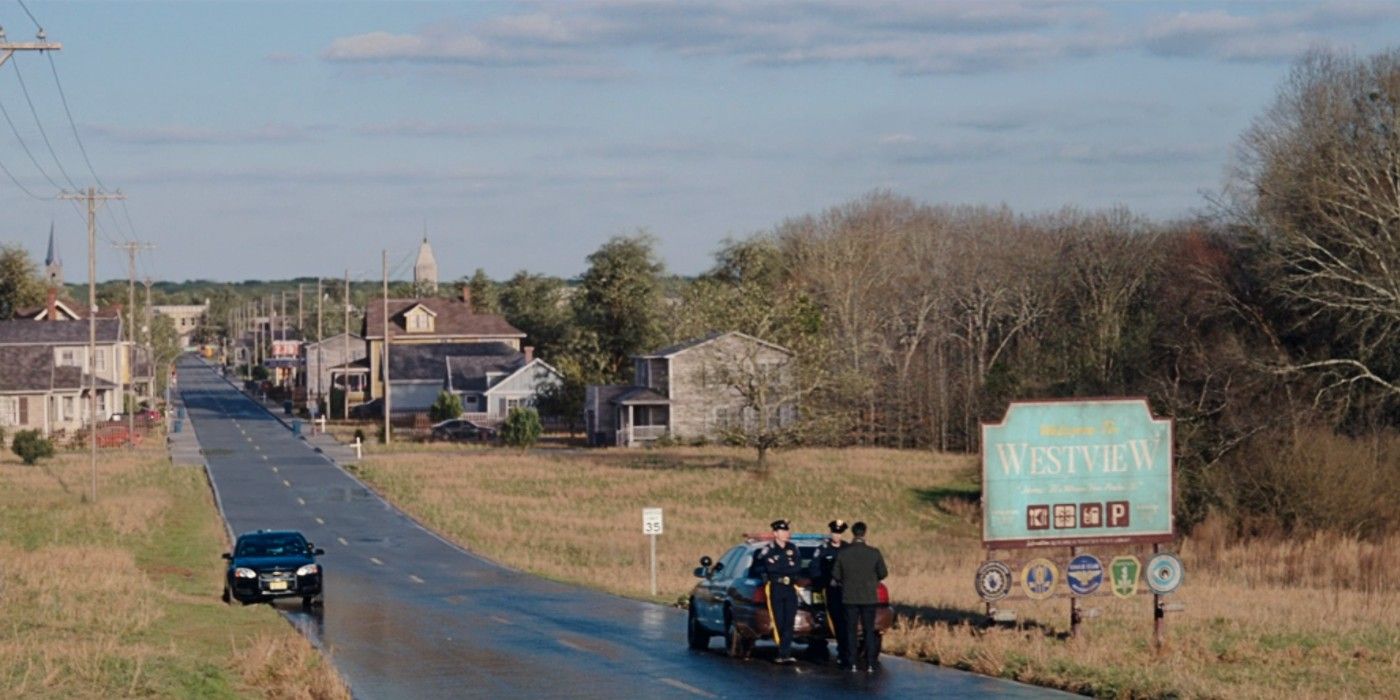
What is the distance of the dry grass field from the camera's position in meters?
19.1

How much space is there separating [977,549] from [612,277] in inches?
2845

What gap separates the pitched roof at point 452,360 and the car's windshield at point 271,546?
85.1 m

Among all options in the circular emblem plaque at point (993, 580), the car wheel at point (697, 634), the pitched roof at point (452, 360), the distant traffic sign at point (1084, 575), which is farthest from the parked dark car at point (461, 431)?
the distant traffic sign at point (1084, 575)

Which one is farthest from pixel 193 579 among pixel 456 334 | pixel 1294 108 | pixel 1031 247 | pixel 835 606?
pixel 456 334

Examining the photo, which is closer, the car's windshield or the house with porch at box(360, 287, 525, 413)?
the car's windshield

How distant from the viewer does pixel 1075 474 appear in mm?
22344

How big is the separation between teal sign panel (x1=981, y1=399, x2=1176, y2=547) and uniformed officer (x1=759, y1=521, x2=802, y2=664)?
2669mm

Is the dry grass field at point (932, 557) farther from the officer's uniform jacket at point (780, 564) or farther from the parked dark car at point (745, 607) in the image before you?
the officer's uniform jacket at point (780, 564)

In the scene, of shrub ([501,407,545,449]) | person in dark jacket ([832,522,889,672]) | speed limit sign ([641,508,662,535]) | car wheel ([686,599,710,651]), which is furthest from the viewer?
shrub ([501,407,545,449])

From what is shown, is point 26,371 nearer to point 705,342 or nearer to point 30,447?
point 30,447

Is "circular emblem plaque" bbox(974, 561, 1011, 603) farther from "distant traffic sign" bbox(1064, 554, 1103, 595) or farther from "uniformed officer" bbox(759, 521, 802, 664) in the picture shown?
"uniformed officer" bbox(759, 521, 802, 664)

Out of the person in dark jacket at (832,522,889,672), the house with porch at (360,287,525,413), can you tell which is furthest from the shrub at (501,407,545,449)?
the person in dark jacket at (832,522,889,672)

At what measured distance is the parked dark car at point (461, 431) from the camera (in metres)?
105

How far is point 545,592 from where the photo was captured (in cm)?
3628
